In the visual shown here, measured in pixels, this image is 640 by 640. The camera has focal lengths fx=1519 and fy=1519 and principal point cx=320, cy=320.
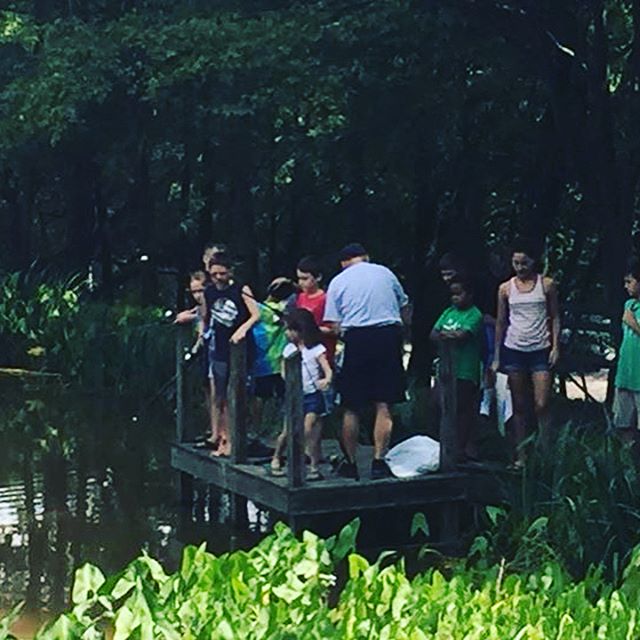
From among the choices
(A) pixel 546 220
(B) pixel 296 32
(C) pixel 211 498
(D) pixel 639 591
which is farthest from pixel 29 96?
(D) pixel 639 591

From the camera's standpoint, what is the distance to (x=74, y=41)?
17.6 m

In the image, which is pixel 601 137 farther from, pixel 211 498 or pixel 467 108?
pixel 211 498

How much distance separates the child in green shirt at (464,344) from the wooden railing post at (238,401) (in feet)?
4.51

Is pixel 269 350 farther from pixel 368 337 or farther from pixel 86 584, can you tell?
pixel 86 584

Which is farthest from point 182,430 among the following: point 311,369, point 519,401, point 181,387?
point 519,401

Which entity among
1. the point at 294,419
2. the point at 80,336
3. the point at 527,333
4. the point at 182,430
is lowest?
the point at 182,430

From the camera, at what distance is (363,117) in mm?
16000

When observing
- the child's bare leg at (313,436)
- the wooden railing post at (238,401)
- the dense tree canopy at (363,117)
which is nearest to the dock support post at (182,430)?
the wooden railing post at (238,401)

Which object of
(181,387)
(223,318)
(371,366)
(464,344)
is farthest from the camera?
(181,387)

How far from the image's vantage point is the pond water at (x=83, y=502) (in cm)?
985

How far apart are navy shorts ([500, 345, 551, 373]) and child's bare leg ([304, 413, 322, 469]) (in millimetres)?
1347

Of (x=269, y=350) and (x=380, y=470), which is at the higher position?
(x=269, y=350)

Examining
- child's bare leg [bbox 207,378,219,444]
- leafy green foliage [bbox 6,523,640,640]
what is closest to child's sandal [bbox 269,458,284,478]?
child's bare leg [bbox 207,378,219,444]

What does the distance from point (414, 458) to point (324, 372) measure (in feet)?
3.20
